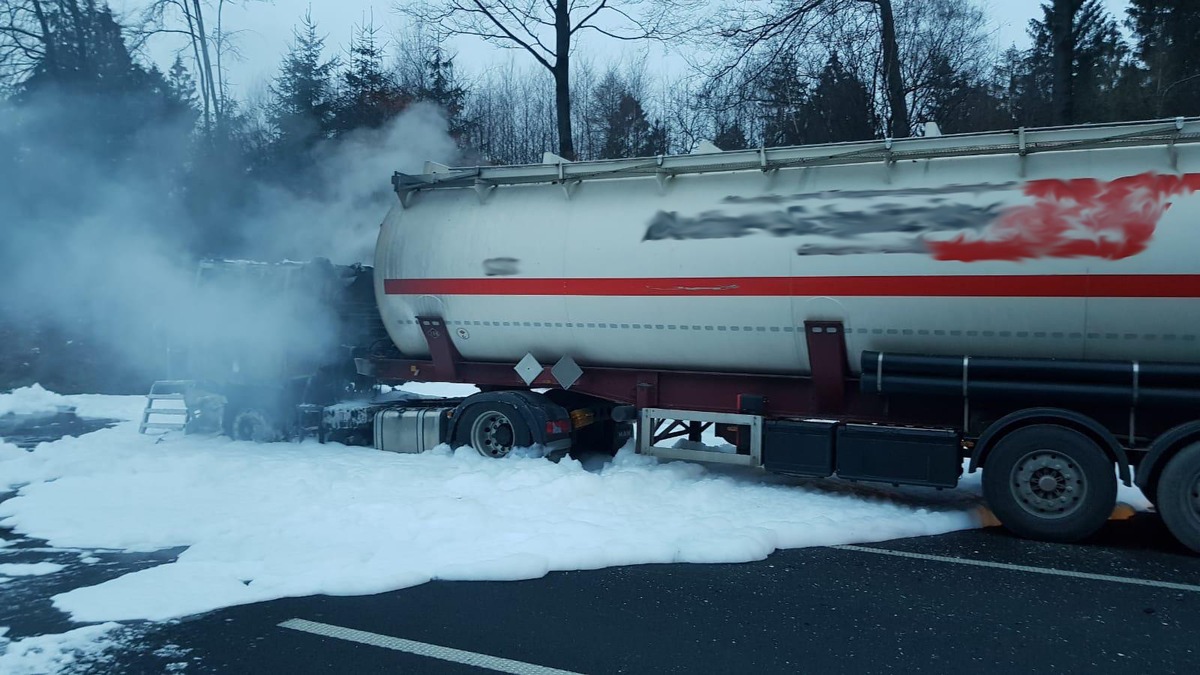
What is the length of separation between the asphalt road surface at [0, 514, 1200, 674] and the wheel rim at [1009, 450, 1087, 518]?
60 centimetres

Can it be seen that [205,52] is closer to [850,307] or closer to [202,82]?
[202,82]

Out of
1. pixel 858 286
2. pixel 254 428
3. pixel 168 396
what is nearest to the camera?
pixel 858 286

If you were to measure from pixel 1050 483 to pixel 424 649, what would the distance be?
5458mm

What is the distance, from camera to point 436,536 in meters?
6.88

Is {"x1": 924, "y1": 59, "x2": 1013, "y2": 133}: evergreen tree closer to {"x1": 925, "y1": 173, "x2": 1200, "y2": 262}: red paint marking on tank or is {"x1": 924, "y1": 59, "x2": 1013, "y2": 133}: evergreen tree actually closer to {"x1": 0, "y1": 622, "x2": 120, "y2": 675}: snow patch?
{"x1": 925, "y1": 173, "x2": 1200, "y2": 262}: red paint marking on tank

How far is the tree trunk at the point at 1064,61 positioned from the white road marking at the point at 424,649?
12.1 meters

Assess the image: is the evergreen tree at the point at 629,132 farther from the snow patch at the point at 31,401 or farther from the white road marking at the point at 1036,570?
the white road marking at the point at 1036,570

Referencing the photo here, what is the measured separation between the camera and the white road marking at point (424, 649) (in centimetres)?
451

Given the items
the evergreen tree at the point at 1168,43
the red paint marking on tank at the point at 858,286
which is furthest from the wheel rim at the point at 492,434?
the evergreen tree at the point at 1168,43

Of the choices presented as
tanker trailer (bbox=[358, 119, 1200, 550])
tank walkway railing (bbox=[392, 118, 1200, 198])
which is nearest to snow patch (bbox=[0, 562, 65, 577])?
tanker trailer (bbox=[358, 119, 1200, 550])

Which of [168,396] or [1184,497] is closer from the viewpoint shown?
[1184,497]

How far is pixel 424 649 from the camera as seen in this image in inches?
188

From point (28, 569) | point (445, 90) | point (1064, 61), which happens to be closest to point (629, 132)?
point (445, 90)

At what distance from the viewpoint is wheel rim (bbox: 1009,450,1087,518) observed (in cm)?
707
